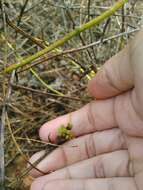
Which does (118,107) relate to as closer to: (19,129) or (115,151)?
(115,151)

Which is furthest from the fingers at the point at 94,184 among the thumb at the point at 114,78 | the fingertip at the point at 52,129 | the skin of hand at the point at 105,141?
the thumb at the point at 114,78

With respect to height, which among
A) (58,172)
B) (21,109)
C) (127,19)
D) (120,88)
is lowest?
(58,172)

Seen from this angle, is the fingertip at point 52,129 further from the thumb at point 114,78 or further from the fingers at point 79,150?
the thumb at point 114,78

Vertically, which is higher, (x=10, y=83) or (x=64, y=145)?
(x=10, y=83)

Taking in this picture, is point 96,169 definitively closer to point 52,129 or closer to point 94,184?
point 94,184

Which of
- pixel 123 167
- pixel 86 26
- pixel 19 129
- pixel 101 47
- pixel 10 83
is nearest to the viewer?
pixel 86 26

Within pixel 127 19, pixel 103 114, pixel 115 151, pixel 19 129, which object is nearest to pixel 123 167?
pixel 115 151

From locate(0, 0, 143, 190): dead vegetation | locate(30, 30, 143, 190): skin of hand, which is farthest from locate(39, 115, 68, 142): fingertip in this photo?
locate(0, 0, 143, 190): dead vegetation
